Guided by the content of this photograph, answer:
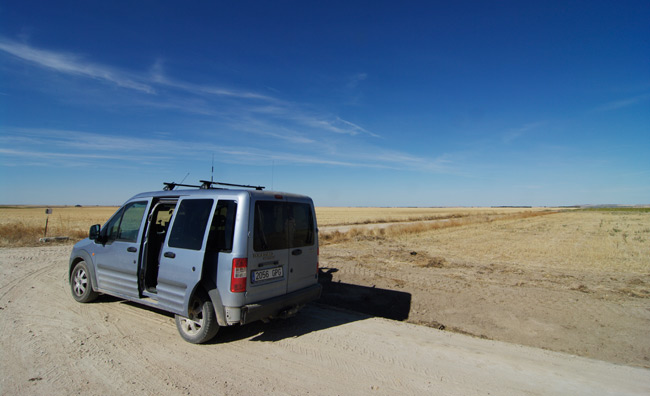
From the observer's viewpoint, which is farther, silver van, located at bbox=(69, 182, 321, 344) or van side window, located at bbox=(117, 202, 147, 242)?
van side window, located at bbox=(117, 202, 147, 242)

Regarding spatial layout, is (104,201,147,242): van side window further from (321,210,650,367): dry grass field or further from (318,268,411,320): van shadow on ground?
(321,210,650,367): dry grass field

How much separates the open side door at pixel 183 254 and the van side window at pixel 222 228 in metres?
0.08

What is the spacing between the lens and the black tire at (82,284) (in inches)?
235

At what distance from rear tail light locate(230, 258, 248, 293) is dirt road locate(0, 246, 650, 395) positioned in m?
0.84

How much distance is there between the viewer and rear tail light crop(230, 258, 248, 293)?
406 cm

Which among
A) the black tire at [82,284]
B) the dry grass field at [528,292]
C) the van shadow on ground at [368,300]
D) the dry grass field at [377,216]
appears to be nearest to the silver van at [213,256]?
the black tire at [82,284]

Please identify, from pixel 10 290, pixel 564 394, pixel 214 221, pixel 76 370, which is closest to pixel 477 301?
pixel 564 394

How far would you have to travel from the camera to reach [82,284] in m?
6.15

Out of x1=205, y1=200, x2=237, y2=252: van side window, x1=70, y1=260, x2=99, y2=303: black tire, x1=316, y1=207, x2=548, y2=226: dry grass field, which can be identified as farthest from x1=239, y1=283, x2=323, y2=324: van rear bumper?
x1=316, y1=207, x2=548, y2=226: dry grass field

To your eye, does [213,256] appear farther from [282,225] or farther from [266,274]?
[282,225]

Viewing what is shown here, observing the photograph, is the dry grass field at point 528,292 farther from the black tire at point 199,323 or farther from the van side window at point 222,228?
the van side window at point 222,228

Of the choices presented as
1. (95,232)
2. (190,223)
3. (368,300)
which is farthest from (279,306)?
(95,232)

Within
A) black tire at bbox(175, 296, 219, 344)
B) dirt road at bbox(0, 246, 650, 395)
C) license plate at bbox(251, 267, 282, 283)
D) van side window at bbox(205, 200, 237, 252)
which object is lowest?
dirt road at bbox(0, 246, 650, 395)

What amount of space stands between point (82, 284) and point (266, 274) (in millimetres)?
4126
